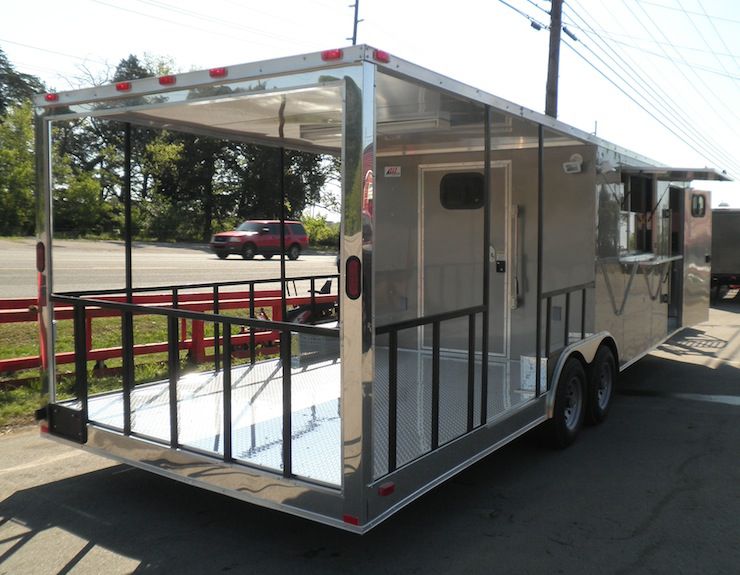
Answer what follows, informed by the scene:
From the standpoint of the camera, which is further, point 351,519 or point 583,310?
point 583,310

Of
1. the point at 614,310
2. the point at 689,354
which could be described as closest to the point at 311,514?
the point at 614,310

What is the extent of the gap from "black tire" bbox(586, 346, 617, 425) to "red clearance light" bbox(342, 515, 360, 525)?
3173mm

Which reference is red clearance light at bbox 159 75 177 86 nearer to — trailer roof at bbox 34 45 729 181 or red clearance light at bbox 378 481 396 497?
trailer roof at bbox 34 45 729 181

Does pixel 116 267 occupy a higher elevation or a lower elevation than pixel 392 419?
higher

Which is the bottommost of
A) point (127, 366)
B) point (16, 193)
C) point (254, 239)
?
point (127, 366)

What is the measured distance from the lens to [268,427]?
4.29m

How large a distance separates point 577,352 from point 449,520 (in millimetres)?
1882

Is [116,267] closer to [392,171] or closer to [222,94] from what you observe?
[392,171]

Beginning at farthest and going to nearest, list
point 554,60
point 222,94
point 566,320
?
point 554,60
point 566,320
point 222,94

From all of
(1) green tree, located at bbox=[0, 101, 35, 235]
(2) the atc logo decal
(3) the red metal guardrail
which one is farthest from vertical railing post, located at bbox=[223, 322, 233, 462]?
(1) green tree, located at bbox=[0, 101, 35, 235]

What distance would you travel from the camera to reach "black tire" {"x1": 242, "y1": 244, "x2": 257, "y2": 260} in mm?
25250

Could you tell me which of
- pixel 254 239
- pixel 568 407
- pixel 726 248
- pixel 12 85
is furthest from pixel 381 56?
pixel 12 85

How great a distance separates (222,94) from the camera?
3.47 meters

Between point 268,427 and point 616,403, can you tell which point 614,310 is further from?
point 268,427
